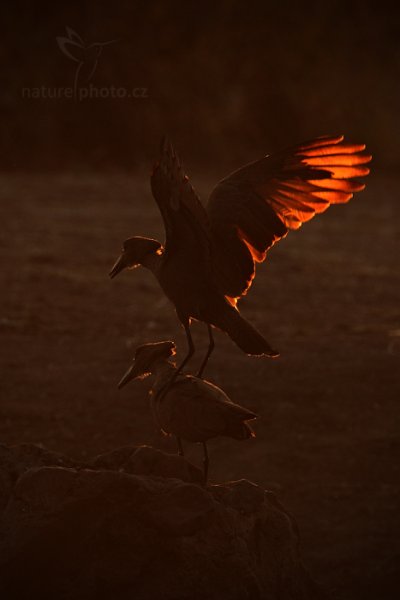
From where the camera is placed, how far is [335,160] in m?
6.77

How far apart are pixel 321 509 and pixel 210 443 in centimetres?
121

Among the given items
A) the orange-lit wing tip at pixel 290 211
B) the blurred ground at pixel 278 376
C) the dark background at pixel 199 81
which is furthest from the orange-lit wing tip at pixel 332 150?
the dark background at pixel 199 81

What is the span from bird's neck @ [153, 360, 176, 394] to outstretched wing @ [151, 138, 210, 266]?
0.54m

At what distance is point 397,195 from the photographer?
23281 mm

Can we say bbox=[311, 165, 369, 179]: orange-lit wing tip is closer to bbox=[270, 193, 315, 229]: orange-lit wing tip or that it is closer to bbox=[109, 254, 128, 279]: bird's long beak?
bbox=[270, 193, 315, 229]: orange-lit wing tip

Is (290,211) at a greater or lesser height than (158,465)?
greater

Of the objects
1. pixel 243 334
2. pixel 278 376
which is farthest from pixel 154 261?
pixel 278 376

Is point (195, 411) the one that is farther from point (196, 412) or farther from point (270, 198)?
point (270, 198)

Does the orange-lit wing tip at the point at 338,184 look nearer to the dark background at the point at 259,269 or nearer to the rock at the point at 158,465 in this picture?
the rock at the point at 158,465

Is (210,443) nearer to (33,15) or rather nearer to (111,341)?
(111,341)

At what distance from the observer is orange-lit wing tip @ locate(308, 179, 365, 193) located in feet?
22.2

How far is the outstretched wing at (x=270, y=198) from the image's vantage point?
6.25m

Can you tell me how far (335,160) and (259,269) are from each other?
9.06 metres

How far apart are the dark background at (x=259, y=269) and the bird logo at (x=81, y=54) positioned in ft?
0.96
